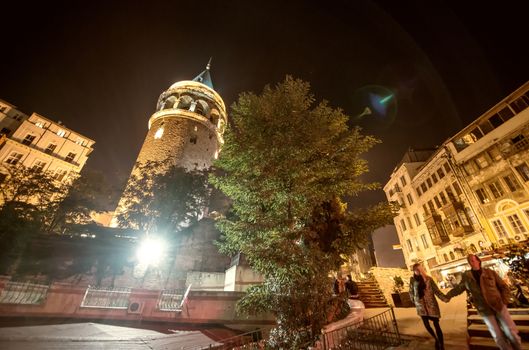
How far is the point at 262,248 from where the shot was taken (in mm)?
7441

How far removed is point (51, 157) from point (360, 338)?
43540 millimetres

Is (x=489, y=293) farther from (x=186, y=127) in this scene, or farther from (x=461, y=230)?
(x=186, y=127)

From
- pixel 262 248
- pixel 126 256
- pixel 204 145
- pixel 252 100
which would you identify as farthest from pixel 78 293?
pixel 204 145

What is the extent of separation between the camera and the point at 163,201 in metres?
18.8

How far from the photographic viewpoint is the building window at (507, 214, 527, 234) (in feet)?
59.1

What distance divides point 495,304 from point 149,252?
719 inches

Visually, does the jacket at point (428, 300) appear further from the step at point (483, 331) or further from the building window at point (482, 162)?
the building window at point (482, 162)

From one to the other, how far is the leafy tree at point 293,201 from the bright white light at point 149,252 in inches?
418

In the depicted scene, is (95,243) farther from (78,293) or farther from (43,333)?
(43,333)

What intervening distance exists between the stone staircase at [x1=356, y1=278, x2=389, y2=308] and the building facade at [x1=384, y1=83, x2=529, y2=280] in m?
5.88

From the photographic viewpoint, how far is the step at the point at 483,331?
536 centimetres

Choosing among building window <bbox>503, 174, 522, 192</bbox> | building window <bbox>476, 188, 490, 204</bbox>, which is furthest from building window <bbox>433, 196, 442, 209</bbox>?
building window <bbox>503, 174, 522, 192</bbox>

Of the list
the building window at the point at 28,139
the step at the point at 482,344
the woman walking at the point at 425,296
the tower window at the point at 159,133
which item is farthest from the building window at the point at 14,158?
the step at the point at 482,344

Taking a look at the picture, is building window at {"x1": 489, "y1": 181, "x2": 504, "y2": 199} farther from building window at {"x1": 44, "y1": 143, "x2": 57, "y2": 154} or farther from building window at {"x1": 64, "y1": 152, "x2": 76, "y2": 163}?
building window at {"x1": 44, "y1": 143, "x2": 57, "y2": 154}
